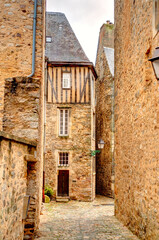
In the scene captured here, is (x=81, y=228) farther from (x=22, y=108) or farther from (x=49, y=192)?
(x=49, y=192)

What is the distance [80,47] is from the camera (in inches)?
644

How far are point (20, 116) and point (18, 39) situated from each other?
246cm

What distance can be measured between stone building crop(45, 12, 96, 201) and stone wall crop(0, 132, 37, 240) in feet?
30.5

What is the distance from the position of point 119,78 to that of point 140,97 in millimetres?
2783

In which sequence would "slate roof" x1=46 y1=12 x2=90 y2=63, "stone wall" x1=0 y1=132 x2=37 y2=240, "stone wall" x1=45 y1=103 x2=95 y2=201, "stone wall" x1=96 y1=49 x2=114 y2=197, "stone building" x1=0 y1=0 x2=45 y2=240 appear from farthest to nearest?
"stone wall" x1=96 y1=49 x2=114 y2=197 < "slate roof" x1=46 y1=12 x2=90 y2=63 < "stone wall" x1=45 y1=103 x2=95 y2=201 < "stone building" x1=0 y1=0 x2=45 y2=240 < "stone wall" x1=0 y1=132 x2=37 y2=240

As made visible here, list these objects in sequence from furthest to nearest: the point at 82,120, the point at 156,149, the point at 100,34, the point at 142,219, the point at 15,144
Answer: the point at 100,34 < the point at 82,120 < the point at 142,219 < the point at 156,149 < the point at 15,144

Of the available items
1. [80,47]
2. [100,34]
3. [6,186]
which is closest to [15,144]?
[6,186]

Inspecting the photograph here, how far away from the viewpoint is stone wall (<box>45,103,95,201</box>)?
574 inches

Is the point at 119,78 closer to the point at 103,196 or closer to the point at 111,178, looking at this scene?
the point at 111,178

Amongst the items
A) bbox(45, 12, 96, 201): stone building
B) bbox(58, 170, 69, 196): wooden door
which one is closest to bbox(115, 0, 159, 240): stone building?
bbox(45, 12, 96, 201): stone building

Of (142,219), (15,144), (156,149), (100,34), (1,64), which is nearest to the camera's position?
(15,144)

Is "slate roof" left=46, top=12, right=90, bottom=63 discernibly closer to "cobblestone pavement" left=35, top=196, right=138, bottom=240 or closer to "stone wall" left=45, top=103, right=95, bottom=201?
"stone wall" left=45, top=103, right=95, bottom=201

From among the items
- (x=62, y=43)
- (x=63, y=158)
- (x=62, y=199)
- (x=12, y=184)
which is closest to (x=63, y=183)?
(x=62, y=199)

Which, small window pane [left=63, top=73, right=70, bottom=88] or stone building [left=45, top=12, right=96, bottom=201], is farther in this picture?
small window pane [left=63, top=73, right=70, bottom=88]
